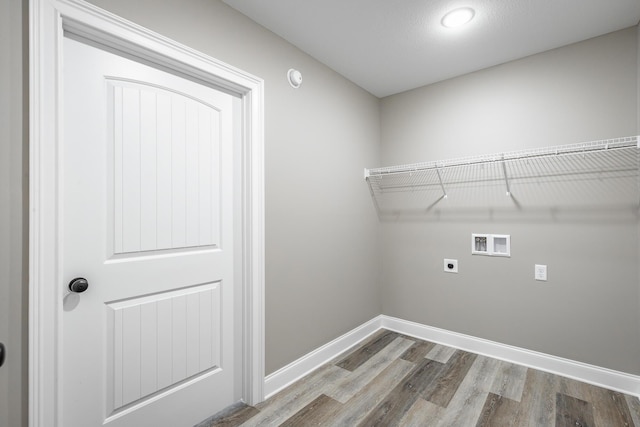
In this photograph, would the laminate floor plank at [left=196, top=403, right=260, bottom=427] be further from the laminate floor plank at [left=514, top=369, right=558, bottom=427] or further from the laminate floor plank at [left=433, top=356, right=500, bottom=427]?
the laminate floor plank at [left=514, top=369, right=558, bottom=427]

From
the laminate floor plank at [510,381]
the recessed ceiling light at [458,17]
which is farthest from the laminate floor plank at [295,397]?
the recessed ceiling light at [458,17]

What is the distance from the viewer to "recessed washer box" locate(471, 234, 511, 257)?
2389mm

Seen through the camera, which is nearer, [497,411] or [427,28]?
[497,411]

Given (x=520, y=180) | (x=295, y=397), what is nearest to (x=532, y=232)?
(x=520, y=180)

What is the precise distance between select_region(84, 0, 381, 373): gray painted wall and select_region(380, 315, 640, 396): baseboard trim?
476mm

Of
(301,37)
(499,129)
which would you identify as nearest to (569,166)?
(499,129)

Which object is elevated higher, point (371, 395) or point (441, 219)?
point (441, 219)

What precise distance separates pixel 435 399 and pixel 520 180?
67.3 inches

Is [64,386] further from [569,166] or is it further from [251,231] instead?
[569,166]

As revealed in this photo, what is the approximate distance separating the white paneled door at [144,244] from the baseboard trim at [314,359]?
0.24 metres

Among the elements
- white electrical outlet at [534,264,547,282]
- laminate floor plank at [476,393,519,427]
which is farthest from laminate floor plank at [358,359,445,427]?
white electrical outlet at [534,264,547,282]

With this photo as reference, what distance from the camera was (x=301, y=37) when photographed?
207 cm

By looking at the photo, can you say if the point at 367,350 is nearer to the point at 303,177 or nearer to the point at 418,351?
the point at 418,351

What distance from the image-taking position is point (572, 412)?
1759 mm
